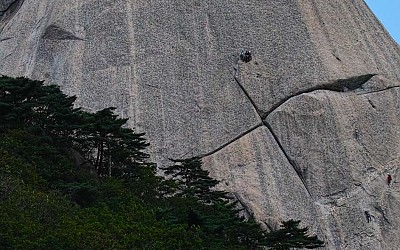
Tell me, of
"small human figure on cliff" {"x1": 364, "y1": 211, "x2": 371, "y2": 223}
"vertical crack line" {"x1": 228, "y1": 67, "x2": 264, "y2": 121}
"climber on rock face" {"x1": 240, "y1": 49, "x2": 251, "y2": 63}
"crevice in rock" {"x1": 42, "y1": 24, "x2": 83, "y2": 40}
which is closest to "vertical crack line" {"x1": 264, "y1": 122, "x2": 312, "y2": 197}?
"vertical crack line" {"x1": 228, "y1": 67, "x2": 264, "y2": 121}

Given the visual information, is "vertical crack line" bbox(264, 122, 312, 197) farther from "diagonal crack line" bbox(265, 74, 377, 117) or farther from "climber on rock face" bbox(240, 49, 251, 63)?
"climber on rock face" bbox(240, 49, 251, 63)

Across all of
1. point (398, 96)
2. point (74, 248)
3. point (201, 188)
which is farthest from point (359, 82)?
point (74, 248)

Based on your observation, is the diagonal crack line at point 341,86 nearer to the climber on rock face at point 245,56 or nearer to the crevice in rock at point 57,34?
the climber on rock face at point 245,56

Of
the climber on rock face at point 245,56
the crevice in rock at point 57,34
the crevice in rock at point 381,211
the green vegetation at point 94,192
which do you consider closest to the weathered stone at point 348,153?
the crevice in rock at point 381,211

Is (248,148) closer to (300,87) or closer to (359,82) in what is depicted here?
(300,87)

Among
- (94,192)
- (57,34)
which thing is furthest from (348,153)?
(57,34)

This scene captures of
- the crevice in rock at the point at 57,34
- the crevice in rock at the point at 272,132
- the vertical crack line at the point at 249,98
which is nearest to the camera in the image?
the crevice in rock at the point at 272,132
